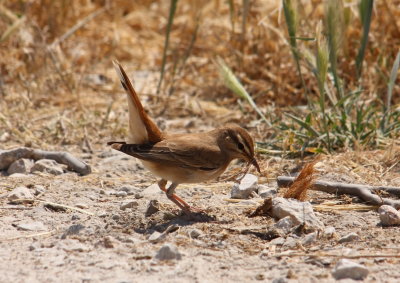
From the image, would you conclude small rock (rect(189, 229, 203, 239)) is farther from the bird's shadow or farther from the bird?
the bird

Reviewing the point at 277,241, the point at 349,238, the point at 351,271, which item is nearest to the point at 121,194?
the point at 277,241

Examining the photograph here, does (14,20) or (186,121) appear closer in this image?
Result: (186,121)

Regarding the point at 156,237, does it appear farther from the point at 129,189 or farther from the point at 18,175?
the point at 18,175

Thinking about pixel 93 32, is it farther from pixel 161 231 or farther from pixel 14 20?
pixel 161 231

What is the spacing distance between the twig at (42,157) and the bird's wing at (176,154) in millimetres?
1158

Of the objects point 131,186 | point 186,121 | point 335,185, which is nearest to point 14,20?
point 186,121

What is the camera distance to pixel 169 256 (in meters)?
3.93

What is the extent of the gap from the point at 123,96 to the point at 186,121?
119 centimetres

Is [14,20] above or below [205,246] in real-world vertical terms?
above

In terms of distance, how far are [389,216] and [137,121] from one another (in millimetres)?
1884

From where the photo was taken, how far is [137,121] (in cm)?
517

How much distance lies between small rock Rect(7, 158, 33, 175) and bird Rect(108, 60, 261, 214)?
48.3 inches

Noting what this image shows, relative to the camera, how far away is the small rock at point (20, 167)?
6074mm

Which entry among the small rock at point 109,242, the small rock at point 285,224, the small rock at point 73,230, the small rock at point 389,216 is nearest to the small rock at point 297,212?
the small rock at point 285,224
